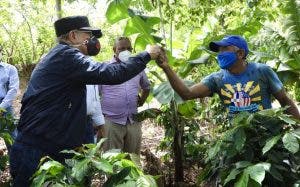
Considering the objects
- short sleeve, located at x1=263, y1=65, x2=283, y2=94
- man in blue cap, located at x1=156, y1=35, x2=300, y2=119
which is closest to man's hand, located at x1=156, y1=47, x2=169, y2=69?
man in blue cap, located at x1=156, y1=35, x2=300, y2=119

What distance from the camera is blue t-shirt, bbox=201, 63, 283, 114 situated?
3.33m

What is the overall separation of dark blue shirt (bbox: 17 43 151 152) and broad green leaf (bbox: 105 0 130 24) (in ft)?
3.79

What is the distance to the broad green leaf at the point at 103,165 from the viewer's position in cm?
212

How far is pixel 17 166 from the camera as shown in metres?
2.97

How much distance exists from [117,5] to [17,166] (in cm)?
183

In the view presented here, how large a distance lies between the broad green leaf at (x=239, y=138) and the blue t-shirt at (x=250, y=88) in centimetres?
81

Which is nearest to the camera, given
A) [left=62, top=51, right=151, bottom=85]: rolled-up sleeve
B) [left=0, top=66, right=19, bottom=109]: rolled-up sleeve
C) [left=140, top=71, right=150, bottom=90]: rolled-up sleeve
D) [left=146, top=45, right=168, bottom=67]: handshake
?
[left=62, top=51, right=151, bottom=85]: rolled-up sleeve

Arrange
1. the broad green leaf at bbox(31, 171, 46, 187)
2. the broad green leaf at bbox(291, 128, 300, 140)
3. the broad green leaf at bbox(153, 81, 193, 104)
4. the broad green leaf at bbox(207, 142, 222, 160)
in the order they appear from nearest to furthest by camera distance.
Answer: the broad green leaf at bbox(31, 171, 46, 187), the broad green leaf at bbox(291, 128, 300, 140), the broad green leaf at bbox(207, 142, 222, 160), the broad green leaf at bbox(153, 81, 193, 104)

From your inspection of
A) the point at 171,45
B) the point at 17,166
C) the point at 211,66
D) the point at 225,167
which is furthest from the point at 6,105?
the point at 225,167

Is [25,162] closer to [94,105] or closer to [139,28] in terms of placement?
[94,105]

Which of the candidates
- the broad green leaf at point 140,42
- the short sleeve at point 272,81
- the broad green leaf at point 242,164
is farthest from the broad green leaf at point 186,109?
the broad green leaf at point 242,164

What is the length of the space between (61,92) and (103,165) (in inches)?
37.4

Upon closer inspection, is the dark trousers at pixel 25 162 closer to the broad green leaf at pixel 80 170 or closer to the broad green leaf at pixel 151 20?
the broad green leaf at pixel 80 170

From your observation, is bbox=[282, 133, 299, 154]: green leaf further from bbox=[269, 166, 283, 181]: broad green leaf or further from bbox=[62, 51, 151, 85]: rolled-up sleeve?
bbox=[62, 51, 151, 85]: rolled-up sleeve
